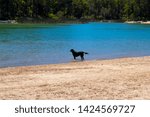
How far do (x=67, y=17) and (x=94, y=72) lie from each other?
170386mm

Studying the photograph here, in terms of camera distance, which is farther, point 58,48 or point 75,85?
point 58,48

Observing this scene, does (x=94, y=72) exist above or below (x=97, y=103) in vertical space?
below

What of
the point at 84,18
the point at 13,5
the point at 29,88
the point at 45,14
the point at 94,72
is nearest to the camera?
the point at 29,88

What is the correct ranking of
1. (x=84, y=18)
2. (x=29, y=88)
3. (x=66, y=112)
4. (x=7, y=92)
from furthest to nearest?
(x=84, y=18)
(x=29, y=88)
(x=7, y=92)
(x=66, y=112)

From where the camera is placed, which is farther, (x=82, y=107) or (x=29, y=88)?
(x=29, y=88)

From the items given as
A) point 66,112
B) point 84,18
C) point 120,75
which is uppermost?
point 66,112

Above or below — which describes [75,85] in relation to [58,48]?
above

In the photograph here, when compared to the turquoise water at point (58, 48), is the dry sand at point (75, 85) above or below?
above

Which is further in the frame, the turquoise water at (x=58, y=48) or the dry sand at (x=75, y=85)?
the turquoise water at (x=58, y=48)

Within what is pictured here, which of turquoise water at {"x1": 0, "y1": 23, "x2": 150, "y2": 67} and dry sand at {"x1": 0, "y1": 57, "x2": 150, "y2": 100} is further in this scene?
turquoise water at {"x1": 0, "y1": 23, "x2": 150, "y2": 67}

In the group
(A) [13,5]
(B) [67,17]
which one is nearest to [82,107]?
(A) [13,5]

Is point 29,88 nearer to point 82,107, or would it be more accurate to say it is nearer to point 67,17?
point 82,107

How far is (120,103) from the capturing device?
701cm

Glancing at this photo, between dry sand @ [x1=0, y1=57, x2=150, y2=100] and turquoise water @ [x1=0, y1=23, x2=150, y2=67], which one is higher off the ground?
dry sand @ [x1=0, y1=57, x2=150, y2=100]
